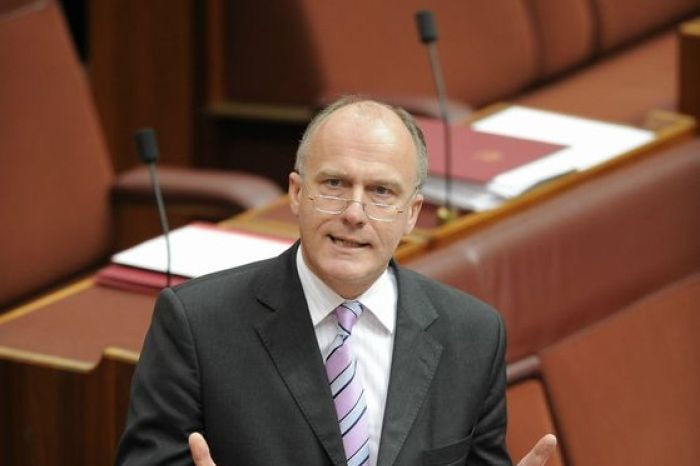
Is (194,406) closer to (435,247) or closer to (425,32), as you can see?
(435,247)

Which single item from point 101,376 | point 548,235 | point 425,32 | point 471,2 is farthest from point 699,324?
point 471,2

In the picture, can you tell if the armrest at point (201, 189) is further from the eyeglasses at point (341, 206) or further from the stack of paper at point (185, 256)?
the eyeglasses at point (341, 206)

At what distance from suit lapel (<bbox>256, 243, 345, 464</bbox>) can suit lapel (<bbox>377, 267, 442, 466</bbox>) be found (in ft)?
0.12

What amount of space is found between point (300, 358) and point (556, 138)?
0.89m

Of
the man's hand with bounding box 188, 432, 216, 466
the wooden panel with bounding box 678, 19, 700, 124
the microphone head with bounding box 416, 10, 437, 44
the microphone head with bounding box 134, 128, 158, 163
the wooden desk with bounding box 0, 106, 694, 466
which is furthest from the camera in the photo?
the wooden panel with bounding box 678, 19, 700, 124

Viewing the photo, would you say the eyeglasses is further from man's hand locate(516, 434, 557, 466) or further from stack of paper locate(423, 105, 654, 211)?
stack of paper locate(423, 105, 654, 211)

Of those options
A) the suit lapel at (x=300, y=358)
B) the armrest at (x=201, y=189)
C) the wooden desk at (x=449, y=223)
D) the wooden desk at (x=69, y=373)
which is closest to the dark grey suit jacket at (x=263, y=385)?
the suit lapel at (x=300, y=358)

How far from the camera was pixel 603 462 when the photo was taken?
158 cm

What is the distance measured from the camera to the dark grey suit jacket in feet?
3.72

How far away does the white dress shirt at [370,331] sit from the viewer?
1.17 metres

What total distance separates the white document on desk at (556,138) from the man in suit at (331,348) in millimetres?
608

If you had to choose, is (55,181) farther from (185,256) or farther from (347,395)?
(347,395)

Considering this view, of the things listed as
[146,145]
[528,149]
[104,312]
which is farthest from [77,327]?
[528,149]

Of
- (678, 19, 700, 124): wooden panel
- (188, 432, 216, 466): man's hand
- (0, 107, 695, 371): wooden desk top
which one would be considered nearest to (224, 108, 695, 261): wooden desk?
(0, 107, 695, 371): wooden desk top
